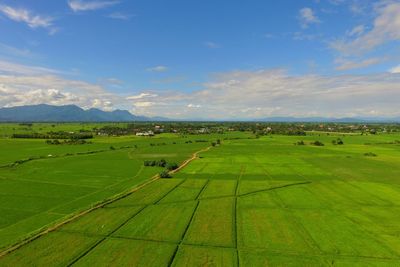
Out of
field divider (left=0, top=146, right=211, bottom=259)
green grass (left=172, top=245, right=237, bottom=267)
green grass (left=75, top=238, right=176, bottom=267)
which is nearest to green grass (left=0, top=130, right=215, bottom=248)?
field divider (left=0, top=146, right=211, bottom=259)

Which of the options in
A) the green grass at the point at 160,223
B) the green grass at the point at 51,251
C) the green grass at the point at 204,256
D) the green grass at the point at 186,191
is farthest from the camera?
the green grass at the point at 186,191

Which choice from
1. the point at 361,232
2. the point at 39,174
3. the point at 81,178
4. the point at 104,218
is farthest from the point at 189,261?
the point at 39,174

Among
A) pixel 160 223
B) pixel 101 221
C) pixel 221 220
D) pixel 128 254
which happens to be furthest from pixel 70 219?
pixel 221 220

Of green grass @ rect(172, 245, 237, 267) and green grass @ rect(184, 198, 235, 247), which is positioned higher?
green grass @ rect(184, 198, 235, 247)

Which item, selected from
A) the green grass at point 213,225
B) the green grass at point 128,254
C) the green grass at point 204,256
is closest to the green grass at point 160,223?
the green grass at point 213,225

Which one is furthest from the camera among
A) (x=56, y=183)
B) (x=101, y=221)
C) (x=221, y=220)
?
(x=56, y=183)

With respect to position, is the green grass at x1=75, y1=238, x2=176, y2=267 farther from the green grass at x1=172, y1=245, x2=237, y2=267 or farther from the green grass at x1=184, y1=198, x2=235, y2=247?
the green grass at x1=184, y1=198, x2=235, y2=247

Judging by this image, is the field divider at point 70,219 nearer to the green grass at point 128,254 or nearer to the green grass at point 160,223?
the green grass at point 160,223

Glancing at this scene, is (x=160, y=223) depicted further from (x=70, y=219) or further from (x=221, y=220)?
(x=70, y=219)

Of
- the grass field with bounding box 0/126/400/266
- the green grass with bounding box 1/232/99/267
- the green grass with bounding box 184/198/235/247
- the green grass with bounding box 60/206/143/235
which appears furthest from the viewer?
the green grass with bounding box 60/206/143/235
